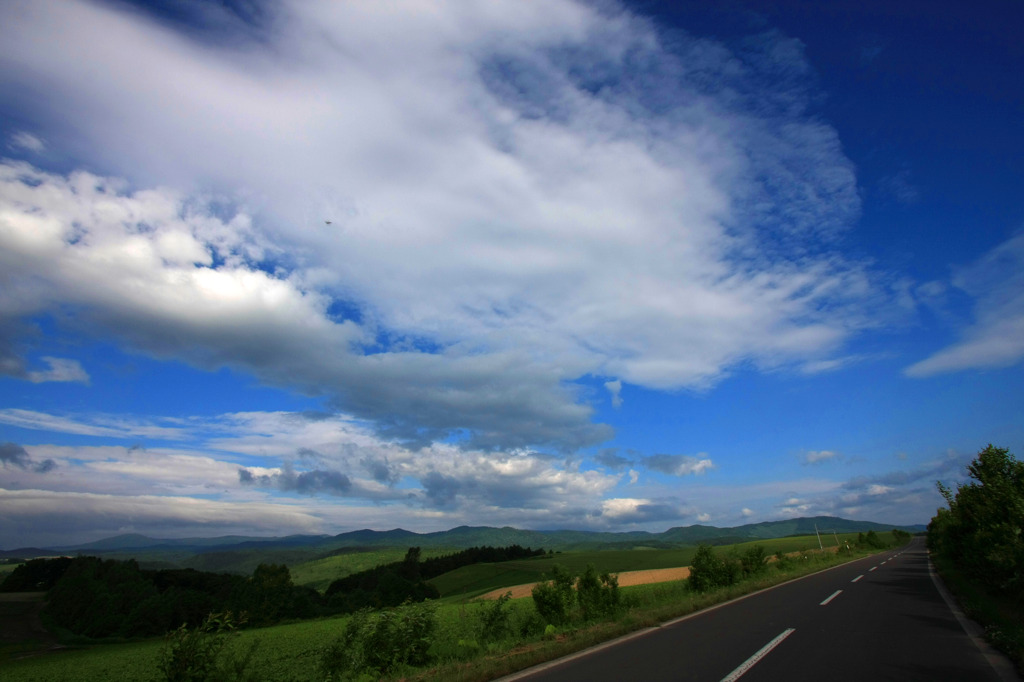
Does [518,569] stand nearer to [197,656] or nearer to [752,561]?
[752,561]

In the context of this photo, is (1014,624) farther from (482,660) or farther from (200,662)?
(200,662)

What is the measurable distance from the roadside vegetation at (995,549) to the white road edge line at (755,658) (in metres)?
3.62

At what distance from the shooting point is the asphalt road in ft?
26.1

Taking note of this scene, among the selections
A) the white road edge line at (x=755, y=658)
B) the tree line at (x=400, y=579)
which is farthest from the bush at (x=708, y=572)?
the tree line at (x=400, y=579)

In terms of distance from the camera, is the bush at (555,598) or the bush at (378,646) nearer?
the bush at (378,646)

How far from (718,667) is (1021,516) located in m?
11.1

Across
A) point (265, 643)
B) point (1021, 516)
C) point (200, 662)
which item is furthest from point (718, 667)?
point (265, 643)

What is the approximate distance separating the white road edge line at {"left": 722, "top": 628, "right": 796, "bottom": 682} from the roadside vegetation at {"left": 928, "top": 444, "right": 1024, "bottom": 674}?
3621 millimetres

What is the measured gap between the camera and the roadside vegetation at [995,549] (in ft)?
35.9

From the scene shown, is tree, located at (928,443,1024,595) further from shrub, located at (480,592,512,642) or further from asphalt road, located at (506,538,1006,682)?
shrub, located at (480,592,512,642)

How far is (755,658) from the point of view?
29.2ft

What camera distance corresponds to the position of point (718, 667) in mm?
8398

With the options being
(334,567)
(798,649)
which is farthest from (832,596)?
(334,567)

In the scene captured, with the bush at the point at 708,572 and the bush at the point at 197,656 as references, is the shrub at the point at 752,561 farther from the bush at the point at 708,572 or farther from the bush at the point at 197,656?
the bush at the point at 197,656
